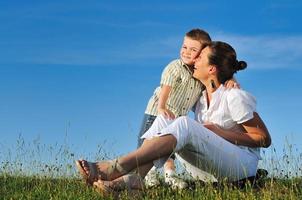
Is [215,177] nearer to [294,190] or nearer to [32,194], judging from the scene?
[294,190]

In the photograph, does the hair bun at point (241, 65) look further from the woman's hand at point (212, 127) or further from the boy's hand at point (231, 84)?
the woman's hand at point (212, 127)

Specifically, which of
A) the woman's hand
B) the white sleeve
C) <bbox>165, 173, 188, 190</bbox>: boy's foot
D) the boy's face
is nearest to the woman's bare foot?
the woman's hand

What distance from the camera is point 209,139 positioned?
6.08m

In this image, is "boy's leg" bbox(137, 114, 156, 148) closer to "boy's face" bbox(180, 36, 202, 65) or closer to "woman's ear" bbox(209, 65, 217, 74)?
"boy's face" bbox(180, 36, 202, 65)

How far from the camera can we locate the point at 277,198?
6422mm

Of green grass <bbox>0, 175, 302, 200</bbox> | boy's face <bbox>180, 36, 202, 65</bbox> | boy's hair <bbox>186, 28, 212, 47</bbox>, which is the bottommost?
green grass <bbox>0, 175, 302, 200</bbox>

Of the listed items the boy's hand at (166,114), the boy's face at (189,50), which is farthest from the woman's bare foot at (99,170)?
the boy's face at (189,50)

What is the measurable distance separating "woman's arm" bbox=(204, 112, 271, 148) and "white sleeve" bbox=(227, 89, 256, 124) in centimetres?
10

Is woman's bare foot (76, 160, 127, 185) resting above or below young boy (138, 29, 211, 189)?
below

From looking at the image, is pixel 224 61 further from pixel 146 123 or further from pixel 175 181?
pixel 146 123

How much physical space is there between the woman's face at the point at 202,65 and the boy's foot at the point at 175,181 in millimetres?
1433

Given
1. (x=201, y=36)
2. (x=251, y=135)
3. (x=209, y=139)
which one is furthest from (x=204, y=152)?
(x=201, y=36)

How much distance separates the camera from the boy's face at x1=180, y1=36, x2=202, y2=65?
749 cm

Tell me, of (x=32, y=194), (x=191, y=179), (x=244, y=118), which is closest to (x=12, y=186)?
(x=32, y=194)
